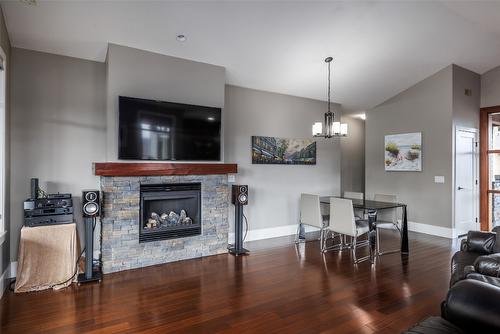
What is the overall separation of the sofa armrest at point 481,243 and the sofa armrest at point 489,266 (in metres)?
1.01

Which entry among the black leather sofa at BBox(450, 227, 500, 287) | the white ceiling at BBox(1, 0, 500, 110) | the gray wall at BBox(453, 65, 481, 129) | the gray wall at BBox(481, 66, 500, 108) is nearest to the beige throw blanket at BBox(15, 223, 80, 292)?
the white ceiling at BBox(1, 0, 500, 110)

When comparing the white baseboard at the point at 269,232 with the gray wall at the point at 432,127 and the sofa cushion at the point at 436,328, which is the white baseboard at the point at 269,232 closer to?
the gray wall at the point at 432,127

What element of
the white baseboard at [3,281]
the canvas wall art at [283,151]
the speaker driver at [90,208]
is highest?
the canvas wall art at [283,151]

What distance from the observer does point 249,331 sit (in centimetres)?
246

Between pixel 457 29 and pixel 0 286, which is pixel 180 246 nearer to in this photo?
pixel 0 286

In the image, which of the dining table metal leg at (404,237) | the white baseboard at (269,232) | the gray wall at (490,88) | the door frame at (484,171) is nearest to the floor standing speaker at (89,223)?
the white baseboard at (269,232)

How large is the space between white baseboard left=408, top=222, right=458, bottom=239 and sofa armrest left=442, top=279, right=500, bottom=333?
16.5ft

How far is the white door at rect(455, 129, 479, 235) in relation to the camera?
5859 mm

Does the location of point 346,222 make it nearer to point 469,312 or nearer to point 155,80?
point 469,312

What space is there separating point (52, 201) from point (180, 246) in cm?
167

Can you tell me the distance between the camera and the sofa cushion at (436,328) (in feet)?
4.77

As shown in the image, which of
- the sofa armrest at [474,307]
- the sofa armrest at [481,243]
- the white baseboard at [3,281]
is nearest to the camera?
the sofa armrest at [474,307]

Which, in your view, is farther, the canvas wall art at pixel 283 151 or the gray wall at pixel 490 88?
the gray wall at pixel 490 88

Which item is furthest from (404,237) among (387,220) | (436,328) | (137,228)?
(137,228)
